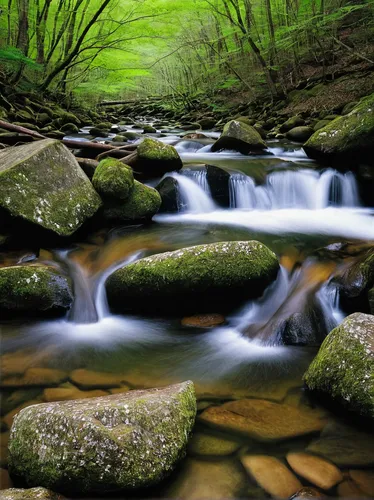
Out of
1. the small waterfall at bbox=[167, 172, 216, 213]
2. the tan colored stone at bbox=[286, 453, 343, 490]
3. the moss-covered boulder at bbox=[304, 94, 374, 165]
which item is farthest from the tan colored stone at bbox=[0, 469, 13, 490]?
the moss-covered boulder at bbox=[304, 94, 374, 165]

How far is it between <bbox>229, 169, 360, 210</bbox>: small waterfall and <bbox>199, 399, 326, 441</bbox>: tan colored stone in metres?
4.45

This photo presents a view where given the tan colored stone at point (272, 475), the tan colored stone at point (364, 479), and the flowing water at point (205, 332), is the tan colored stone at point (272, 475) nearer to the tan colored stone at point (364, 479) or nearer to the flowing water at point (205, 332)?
the flowing water at point (205, 332)

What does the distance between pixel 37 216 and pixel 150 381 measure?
2.36m

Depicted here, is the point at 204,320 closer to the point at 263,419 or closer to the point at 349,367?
the point at 263,419

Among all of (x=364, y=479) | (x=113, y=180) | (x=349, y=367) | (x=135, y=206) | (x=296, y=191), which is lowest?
(x=364, y=479)

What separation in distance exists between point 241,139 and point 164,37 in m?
6.92

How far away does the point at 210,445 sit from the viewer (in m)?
2.22

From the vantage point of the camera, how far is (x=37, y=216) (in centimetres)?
432

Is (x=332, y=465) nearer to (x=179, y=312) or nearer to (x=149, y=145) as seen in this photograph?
(x=179, y=312)

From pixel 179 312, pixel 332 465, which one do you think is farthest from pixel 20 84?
pixel 332 465

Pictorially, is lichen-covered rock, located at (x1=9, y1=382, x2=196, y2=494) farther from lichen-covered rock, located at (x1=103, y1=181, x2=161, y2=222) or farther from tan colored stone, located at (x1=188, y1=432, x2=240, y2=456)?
lichen-covered rock, located at (x1=103, y1=181, x2=161, y2=222)

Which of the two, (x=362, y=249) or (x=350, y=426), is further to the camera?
(x=362, y=249)

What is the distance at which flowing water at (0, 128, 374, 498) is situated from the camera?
232cm

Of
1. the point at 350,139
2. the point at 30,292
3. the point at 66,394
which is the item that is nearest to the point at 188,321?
the point at 66,394
